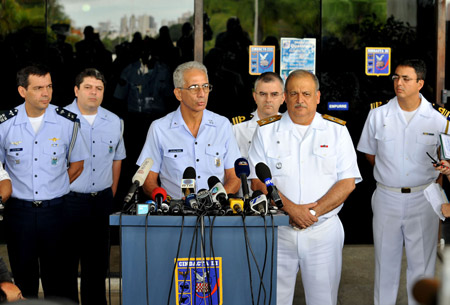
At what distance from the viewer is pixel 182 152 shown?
3561 millimetres

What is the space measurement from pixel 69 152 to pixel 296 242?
1.79 metres

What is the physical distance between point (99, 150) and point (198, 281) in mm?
2296

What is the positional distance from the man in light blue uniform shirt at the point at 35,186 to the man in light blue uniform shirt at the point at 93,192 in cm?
27

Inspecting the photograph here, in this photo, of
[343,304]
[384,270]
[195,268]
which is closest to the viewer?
[195,268]

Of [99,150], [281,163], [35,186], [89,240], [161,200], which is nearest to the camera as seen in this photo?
[161,200]

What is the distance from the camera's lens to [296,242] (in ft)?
10.6

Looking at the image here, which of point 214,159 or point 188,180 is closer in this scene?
point 188,180

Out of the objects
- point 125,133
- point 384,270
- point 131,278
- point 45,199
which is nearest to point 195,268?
point 131,278

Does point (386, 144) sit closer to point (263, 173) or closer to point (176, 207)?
point (263, 173)

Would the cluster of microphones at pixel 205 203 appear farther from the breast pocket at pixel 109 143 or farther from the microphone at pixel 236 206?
the breast pocket at pixel 109 143

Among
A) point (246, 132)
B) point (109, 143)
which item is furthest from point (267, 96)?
point (109, 143)

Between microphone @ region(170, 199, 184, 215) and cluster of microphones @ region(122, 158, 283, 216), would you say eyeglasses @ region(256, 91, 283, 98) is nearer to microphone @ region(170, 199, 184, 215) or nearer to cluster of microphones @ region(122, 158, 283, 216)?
cluster of microphones @ region(122, 158, 283, 216)

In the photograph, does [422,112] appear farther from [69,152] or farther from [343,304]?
[69,152]

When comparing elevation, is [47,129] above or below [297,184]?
above
